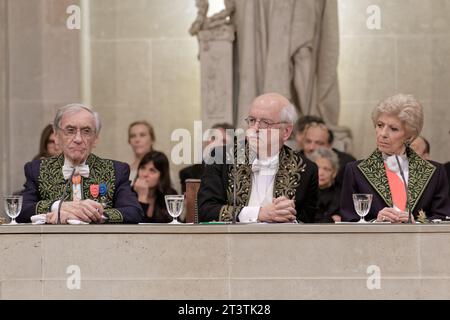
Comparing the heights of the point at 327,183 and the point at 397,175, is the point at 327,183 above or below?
below

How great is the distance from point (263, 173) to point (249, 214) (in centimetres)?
48

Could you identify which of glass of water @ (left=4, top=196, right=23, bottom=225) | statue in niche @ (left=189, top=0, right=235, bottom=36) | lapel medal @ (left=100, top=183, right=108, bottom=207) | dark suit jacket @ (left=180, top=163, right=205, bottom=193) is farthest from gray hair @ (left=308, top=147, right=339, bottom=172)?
glass of water @ (left=4, top=196, right=23, bottom=225)

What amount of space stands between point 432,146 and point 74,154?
5805 mm

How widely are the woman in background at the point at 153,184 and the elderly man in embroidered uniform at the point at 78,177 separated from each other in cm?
273

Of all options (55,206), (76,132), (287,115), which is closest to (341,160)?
(287,115)

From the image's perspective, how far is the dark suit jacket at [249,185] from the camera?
25.3 ft

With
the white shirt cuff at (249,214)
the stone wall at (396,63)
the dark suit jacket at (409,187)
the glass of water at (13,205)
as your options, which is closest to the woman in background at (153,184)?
the stone wall at (396,63)

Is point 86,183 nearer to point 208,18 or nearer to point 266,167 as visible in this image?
point 266,167

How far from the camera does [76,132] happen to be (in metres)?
7.70

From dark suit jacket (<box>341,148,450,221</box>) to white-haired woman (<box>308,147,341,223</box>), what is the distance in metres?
1.46

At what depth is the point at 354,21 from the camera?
13.3 m

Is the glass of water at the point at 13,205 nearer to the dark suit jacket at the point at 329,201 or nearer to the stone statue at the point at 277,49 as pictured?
the dark suit jacket at the point at 329,201

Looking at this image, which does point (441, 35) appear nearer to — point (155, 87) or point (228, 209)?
point (155, 87)
